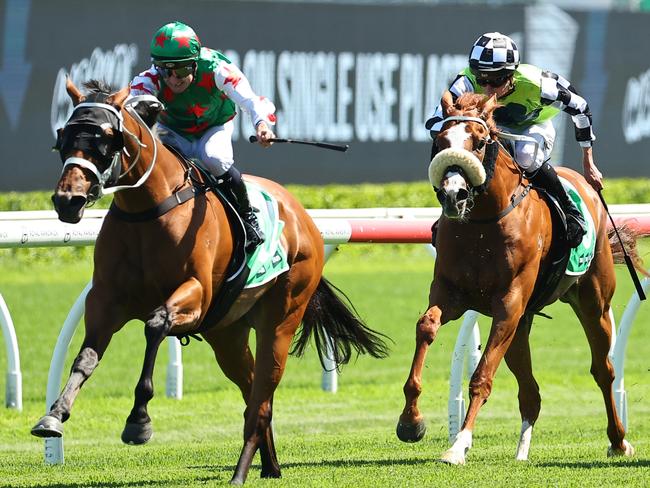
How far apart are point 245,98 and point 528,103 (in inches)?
59.1

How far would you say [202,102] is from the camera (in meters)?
5.63

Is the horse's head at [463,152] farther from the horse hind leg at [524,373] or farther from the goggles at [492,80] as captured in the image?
the horse hind leg at [524,373]

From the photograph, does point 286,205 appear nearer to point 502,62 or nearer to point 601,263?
point 502,62

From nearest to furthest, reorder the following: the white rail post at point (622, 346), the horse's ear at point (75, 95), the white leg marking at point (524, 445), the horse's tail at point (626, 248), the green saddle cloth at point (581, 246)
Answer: the horse's ear at point (75, 95) < the white leg marking at point (524, 445) < the green saddle cloth at point (581, 246) < the horse's tail at point (626, 248) < the white rail post at point (622, 346)

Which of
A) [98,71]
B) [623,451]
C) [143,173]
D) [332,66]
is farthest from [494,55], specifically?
[332,66]

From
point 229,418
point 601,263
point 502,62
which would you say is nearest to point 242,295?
point 502,62

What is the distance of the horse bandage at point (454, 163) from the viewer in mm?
5367

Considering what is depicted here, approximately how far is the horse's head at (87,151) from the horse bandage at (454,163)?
4.17 ft

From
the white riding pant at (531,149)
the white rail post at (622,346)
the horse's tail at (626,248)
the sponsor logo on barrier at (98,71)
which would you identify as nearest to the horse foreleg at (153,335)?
the white riding pant at (531,149)

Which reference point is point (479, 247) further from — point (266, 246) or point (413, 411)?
point (266, 246)

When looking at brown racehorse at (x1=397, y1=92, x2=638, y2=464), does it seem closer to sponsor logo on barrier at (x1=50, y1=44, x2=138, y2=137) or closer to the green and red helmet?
the green and red helmet

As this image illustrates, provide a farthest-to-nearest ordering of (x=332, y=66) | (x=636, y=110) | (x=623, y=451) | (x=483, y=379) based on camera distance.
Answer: (x=636, y=110) → (x=332, y=66) → (x=623, y=451) → (x=483, y=379)

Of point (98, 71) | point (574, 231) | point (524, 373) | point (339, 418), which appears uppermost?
point (574, 231)

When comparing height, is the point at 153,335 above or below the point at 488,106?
below
